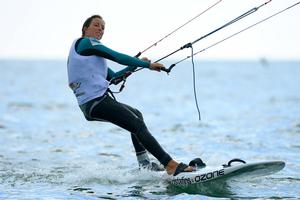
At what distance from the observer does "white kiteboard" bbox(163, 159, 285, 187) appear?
9.53 meters

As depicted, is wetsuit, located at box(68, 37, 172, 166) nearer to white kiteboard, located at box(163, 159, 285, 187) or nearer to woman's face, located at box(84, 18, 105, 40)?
woman's face, located at box(84, 18, 105, 40)

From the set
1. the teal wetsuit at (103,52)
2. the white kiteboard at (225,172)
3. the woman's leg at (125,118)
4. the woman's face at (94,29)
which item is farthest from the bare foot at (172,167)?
the woman's face at (94,29)

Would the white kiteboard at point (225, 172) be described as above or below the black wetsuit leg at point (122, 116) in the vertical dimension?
below

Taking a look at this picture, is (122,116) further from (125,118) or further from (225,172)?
(225,172)

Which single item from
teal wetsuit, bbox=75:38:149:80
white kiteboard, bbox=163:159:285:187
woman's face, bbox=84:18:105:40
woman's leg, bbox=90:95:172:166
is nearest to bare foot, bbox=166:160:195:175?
white kiteboard, bbox=163:159:285:187

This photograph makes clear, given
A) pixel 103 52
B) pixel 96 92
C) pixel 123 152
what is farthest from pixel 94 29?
pixel 123 152

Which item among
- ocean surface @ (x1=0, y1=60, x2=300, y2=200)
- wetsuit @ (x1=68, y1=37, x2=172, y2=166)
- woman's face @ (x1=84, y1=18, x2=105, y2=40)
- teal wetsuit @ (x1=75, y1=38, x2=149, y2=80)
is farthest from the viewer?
ocean surface @ (x1=0, y1=60, x2=300, y2=200)

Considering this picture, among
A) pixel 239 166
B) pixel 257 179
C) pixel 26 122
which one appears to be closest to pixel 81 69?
pixel 239 166

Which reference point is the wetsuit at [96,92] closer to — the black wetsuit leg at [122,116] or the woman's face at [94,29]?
the black wetsuit leg at [122,116]

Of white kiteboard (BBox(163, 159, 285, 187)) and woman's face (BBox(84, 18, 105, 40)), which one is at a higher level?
woman's face (BBox(84, 18, 105, 40))

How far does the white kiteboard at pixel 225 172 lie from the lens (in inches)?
375

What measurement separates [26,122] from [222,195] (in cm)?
1381

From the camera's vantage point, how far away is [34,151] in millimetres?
14742

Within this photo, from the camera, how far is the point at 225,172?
9.59m
